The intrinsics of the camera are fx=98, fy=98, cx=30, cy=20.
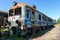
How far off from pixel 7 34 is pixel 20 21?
2.13 m

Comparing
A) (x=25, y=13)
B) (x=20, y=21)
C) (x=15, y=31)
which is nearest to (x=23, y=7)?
(x=25, y=13)

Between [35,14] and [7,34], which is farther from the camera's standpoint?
[35,14]

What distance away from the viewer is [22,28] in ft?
33.4

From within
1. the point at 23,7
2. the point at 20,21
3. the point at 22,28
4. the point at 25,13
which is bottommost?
the point at 22,28

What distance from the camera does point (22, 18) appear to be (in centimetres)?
1052

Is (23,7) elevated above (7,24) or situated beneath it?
elevated above

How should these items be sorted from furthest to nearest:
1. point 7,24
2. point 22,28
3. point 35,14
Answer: point 35,14
point 7,24
point 22,28

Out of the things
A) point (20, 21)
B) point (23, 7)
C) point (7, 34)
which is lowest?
point (7, 34)

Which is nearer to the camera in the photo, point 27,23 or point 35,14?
point 27,23

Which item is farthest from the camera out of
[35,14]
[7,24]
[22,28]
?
[35,14]

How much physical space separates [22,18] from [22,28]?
3.59 feet

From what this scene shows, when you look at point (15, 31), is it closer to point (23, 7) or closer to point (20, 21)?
point (20, 21)

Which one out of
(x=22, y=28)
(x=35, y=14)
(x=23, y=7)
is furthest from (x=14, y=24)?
(x=35, y=14)

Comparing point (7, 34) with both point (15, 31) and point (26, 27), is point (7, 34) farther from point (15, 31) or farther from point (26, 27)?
point (26, 27)
